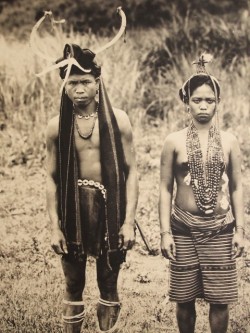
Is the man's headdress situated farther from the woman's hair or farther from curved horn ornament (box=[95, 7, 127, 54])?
the woman's hair

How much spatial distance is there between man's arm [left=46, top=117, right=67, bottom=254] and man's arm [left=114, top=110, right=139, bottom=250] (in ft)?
1.02

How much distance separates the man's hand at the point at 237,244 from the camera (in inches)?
120

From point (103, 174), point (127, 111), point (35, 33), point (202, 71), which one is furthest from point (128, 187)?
point (35, 33)

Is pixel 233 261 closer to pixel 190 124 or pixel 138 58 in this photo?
pixel 190 124

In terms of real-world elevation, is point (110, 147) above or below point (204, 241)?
above

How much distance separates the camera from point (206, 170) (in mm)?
3049

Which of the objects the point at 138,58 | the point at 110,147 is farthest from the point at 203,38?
the point at 110,147

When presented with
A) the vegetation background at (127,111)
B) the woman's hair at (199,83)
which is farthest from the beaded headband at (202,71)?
the vegetation background at (127,111)

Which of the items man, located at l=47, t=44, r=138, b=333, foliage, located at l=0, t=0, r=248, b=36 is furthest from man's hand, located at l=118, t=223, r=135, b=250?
foliage, located at l=0, t=0, r=248, b=36

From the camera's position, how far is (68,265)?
310 cm

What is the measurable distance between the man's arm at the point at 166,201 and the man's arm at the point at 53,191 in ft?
1.66

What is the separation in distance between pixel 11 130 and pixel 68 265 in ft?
2.71

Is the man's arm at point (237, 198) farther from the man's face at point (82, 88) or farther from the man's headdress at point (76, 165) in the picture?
the man's face at point (82, 88)

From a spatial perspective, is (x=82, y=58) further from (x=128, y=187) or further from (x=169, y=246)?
(x=169, y=246)
